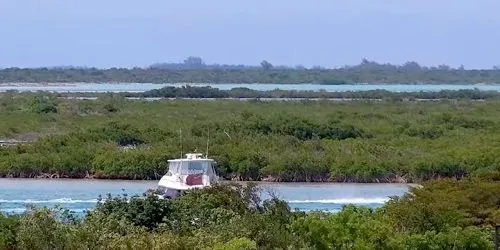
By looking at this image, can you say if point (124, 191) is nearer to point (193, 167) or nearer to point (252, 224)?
point (193, 167)

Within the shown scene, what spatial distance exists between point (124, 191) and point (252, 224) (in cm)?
1883

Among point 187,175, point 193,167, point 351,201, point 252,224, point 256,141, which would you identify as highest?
point 252,224

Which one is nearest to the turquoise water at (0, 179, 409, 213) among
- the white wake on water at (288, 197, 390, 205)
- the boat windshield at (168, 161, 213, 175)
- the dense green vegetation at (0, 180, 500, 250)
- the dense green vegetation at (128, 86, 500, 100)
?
the white wake on water at (288, 197, 390, 205)

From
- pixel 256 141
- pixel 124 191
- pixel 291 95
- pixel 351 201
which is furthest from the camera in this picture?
pixel 291 95

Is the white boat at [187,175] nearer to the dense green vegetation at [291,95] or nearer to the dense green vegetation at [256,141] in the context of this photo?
the dense green vegetation at [256,141]

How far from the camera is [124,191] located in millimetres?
49969

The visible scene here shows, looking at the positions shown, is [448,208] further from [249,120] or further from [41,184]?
[249,120]

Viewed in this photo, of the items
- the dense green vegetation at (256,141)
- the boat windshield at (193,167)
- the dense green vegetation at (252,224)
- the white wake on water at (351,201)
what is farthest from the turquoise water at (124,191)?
the dense green vegetation at (252,224)

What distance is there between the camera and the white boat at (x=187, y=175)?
44.7m

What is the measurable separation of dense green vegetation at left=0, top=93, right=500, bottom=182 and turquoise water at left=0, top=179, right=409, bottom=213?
5.18ft

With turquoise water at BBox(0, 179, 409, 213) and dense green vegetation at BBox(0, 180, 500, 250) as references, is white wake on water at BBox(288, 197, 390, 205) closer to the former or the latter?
turquoise water at BBox(0, 179, 409, 213)

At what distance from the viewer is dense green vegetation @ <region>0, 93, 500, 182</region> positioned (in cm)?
6053

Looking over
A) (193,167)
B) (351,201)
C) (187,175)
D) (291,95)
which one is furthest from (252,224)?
(291,95)

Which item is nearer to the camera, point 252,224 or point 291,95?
point 252,224
